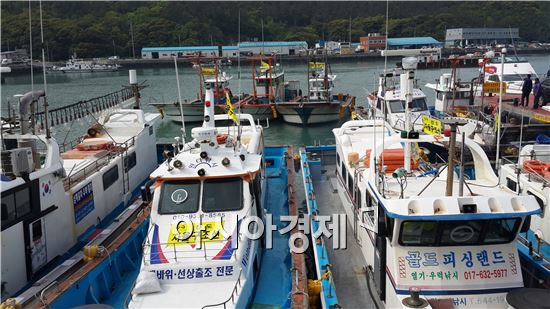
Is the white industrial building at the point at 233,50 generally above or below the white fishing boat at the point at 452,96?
above

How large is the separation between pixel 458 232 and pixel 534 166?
13.0 feet

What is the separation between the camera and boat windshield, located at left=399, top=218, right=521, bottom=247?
282 inches

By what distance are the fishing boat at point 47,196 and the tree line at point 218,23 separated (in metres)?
93.8

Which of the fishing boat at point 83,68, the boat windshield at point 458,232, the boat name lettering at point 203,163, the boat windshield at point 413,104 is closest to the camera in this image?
the boat windshield at point 458,232

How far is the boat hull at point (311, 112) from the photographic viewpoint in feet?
116

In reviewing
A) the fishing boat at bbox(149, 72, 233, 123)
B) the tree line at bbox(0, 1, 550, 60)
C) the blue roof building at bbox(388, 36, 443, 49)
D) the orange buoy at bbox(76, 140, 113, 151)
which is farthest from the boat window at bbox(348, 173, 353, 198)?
the tree line at bbox(0, 1, 550, 60)

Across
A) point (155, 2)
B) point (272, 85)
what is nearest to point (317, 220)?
point (272, 85)

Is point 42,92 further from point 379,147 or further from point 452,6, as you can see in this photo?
point 452,6

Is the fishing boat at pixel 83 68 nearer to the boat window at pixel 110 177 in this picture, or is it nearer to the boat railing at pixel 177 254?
the boat window at pixel 110 177

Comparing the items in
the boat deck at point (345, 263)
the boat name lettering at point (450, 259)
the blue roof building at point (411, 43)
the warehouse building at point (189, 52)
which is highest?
the blue roof building at point (411, 43)

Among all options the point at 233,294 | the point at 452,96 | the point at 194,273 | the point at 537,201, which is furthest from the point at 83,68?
the point at 537,201

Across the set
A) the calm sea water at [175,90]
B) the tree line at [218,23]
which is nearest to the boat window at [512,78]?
the calm sea water at [175,90]

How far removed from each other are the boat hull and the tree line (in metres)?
76.5

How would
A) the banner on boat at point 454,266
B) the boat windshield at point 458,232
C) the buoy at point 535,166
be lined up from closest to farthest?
the boat windshield at point 458,232, the banner on boat at point 454,266, the buoy at point 535,166
